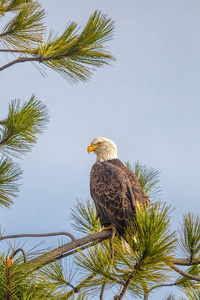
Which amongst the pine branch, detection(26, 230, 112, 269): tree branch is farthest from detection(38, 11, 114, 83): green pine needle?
detection(26, 230, 112, 269): tree branch

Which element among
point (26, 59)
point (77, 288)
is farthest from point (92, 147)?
point (77, 288)

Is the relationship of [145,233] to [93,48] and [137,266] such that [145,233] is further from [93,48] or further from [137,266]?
[93,48]

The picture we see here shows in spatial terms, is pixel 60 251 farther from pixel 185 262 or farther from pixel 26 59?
pixel 26 59

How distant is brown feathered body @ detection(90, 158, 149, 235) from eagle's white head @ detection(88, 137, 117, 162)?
0.24 meters

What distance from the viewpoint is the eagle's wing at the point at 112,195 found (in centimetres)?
281

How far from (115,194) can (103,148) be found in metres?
0.70

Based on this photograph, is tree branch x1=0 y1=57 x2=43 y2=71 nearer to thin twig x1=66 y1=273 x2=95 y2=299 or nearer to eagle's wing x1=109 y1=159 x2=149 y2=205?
eagle's wing x1=109 y1=159 x2=149 y2=205

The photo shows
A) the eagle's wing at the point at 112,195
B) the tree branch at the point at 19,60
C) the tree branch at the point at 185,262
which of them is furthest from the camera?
the tree branch at the point at 19,60

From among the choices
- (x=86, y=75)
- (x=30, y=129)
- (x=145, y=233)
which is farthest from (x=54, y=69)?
(x=145, y=233)

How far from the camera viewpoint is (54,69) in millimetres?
3746

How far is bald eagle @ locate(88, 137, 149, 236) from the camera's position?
2811mm

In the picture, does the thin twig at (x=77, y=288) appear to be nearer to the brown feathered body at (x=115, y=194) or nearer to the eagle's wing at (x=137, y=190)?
the brown feathered body at (x=115, y=194)

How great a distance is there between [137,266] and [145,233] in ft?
0.68

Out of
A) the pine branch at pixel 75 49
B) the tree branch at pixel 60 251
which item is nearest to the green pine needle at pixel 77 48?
the pine branch at pixel 75 49
